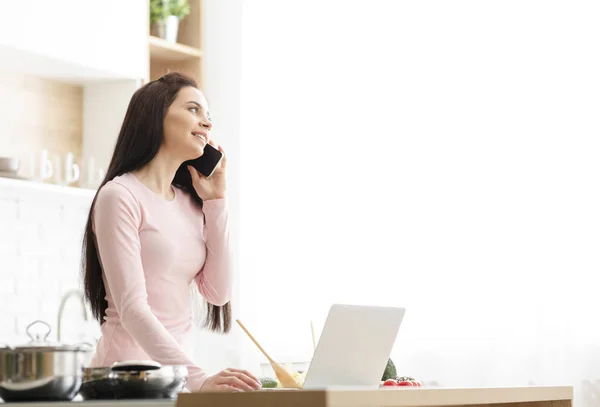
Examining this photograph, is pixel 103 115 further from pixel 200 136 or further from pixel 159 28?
pixel 200 136

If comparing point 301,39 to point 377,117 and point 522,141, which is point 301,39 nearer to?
point 377,117

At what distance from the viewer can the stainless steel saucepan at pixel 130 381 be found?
5.43 ft

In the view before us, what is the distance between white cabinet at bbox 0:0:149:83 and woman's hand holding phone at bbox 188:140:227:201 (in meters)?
1.41

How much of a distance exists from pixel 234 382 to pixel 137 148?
80 cm

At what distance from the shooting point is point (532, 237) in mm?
3721

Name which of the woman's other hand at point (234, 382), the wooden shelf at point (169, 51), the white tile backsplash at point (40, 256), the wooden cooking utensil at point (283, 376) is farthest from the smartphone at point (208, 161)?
the wooden shelf at point (169, 51)

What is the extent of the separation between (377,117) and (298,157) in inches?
16.7

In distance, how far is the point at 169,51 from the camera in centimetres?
448

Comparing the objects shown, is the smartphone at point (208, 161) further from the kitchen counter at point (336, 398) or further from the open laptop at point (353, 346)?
the kitchen counter at point (336, 398)

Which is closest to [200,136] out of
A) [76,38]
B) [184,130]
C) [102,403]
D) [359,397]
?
[184,130]

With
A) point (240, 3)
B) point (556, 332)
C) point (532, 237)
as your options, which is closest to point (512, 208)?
point (532, 237)

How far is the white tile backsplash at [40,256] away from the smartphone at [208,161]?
134 centimetres

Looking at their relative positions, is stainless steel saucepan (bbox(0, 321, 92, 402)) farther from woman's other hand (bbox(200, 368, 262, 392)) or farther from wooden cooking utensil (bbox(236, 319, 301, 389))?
wooden cooking utensil (bbox(236, 319, 301, 389))

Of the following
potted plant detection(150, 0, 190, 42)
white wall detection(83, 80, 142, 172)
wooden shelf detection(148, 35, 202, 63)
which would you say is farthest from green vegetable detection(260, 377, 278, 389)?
potted plant detection(150, 0, 190, 42)
